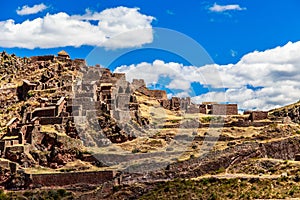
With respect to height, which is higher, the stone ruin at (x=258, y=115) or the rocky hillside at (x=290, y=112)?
the rocky hillside at (x=290, y=112)

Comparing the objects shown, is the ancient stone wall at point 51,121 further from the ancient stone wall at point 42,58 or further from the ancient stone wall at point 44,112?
the ancient stone wall at point 42,58

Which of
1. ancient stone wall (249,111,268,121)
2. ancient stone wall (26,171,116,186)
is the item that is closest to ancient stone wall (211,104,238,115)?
ancient stone wall (249,111,268,121)

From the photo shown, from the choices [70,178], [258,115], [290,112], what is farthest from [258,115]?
[70,178]

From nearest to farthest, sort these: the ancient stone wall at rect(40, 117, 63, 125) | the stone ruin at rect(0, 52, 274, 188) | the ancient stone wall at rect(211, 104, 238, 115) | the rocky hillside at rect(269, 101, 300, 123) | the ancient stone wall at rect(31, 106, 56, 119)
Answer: the stone ruin at rect(0, 52, 274, 188)
the ancient stone wall at rect(40, 117, 63, 125)
the ancient stone wall at rect(31, 106, 56, 119)
the ancient stone wall at rect(211, 104, 238, 115)
the rocky hillside at rect(269, 101, 300, 123)

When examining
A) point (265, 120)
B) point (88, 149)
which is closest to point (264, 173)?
point (265, 120)

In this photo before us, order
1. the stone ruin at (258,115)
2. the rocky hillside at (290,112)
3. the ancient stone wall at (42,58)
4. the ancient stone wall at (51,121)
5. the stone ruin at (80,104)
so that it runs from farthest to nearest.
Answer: the rocky hillside at (290,112) → the ancient stone wall at (42,58) → the stone ruin at (258,115) → the ancient stone wall at (51,121) → the stone ruin at (80,104)

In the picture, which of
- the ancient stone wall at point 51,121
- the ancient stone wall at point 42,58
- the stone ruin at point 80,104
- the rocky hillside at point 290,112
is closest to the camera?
the stone ruin at point 80,104

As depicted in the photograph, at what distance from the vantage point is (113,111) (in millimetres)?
67312

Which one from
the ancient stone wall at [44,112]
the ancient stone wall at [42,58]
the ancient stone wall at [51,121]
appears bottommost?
the ancient stone wall at [51,121]

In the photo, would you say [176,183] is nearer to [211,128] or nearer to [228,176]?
[228,176]

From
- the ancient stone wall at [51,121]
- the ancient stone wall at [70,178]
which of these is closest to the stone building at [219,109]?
the ancient stone wall at [51,121]

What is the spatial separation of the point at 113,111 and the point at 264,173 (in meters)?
20.7

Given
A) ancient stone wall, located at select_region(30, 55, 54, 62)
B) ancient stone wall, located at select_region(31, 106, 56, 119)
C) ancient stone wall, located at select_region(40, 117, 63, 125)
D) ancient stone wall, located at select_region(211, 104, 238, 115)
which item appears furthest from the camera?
ancient stone wall, located at select_region(30, 55, 54, 62)

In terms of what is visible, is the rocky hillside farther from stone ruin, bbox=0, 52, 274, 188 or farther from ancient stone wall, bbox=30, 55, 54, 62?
A: ancient stone wall, bbox=30, 55, 54, 62
